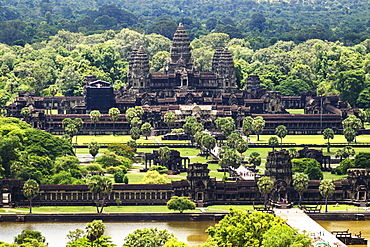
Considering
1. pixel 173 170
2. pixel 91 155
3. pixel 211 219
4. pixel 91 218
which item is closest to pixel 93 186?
pixel 91 218

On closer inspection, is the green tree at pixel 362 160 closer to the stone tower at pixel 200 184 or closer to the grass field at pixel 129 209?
the grass field at pixel 129 209

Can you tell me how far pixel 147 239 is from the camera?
388 feet

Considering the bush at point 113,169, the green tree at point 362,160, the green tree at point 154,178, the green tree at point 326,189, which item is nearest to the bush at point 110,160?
the bush at point 113,169

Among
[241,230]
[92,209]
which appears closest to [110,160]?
[92,209]

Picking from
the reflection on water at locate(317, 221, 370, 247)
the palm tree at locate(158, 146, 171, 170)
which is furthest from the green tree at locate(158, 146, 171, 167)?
the reflection on water at locate(317, 221, 370, 247)

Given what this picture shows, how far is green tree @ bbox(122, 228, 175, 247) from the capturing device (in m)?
118

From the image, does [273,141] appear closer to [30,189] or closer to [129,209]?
[129,209]

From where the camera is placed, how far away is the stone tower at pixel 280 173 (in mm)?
150750

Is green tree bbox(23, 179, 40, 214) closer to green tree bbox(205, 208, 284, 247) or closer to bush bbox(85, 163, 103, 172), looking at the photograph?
bush bbox(85, 163, 103, 172)

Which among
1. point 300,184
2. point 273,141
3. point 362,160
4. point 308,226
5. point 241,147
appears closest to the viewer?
point 308,226

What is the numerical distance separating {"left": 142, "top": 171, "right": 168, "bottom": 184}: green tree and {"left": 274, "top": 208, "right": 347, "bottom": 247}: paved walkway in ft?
57.1

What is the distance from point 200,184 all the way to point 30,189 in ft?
65.7

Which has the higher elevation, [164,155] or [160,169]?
[164,155]

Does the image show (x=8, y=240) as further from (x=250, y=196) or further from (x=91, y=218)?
(x=250, y=196)
